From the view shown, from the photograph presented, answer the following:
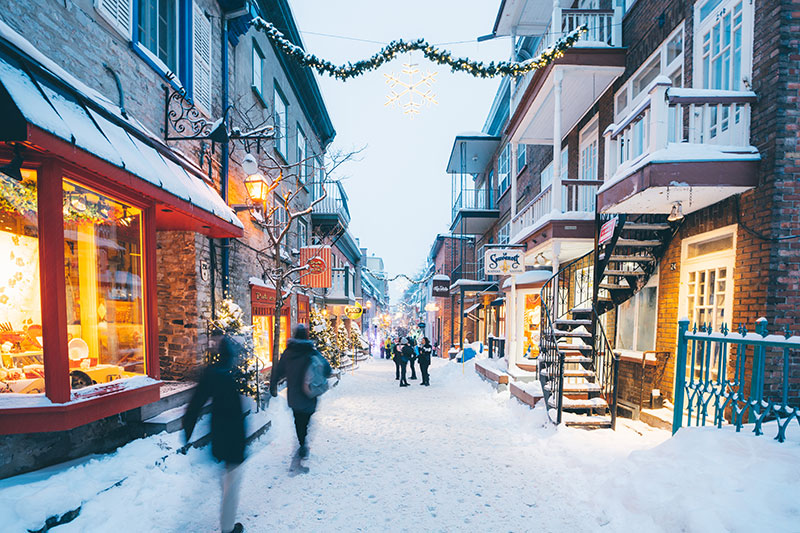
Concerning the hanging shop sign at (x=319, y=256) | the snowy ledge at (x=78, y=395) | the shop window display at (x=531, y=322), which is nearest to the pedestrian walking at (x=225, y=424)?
the snowy ledge at (x=78, y=395)

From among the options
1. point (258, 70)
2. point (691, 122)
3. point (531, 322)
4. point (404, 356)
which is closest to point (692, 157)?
point (691, 122)

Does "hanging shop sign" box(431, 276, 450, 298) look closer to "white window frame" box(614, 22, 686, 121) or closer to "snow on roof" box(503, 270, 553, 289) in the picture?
"snow on roof" box(503, 270, 553, 289)

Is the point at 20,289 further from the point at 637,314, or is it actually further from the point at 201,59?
the point at 637,314

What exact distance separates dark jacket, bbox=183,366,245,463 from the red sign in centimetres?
608

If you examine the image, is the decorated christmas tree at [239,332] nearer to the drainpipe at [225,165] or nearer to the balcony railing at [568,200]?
the drainpipe at [225,165]

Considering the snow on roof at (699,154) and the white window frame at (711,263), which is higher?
the snow on roof at (699,154)

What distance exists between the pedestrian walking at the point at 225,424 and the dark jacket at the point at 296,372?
1.22 metres

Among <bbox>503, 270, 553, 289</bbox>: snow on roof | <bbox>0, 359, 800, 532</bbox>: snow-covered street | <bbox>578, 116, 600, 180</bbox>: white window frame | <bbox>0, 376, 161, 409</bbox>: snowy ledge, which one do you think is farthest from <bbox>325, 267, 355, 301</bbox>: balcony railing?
<bbox>0, 376, 161, 409</bbox>: snowy ledge

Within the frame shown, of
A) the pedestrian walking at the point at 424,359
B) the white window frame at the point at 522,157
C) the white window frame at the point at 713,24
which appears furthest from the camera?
the white window frame at the point at 522,157

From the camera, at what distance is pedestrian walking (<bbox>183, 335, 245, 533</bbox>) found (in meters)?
3.32

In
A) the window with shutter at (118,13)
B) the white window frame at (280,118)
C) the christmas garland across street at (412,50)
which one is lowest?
the window with shutter at (118,13)

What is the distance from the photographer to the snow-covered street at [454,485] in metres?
2.94

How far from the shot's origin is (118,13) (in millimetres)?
4984

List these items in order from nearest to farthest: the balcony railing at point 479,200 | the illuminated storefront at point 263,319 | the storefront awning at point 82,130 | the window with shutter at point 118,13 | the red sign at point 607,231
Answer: the storefront awning at point 82,130 → the window with shutter at point 118,13 → the red sign at point 607,231 → the illuminated storefront at point 263,319 → the balcony railing at point 479,200
